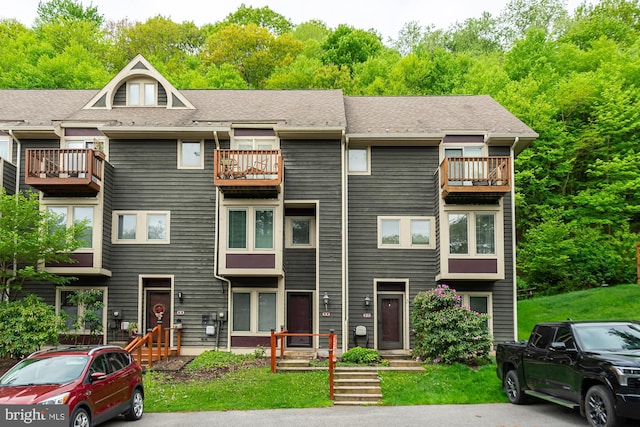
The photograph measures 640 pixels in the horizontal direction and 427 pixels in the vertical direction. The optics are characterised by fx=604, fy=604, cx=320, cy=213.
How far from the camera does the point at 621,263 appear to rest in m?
28.6

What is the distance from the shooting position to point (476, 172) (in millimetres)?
19484

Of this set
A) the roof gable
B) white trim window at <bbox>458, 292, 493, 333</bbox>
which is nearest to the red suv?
white trim window at <bbox>458, 292, 493, 333</bbox>

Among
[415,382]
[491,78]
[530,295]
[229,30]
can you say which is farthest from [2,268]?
[229,30]

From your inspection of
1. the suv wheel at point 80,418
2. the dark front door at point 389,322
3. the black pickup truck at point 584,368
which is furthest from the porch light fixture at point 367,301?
the suv wheel at point 80,418

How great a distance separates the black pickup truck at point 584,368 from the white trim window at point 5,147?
17263 millimetres

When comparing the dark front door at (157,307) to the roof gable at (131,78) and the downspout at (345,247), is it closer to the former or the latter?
the downspout at (345,247)

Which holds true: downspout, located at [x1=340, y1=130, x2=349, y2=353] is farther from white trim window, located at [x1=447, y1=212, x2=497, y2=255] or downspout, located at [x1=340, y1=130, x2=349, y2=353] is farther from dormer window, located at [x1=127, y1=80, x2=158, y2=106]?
dormer window, located at [x1=127, y1=80, x2=158, y2=106]

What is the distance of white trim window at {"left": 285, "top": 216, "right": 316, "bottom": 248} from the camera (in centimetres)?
2097

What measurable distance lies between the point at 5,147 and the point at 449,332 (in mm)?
15957

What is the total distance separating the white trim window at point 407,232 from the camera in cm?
2055

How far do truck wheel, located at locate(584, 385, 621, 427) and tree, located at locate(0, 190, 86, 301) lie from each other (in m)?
14.5

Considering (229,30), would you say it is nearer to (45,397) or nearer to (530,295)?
(530,295)

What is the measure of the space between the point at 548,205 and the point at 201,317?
65.2 ft

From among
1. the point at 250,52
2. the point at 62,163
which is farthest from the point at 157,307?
the point at 250,52
